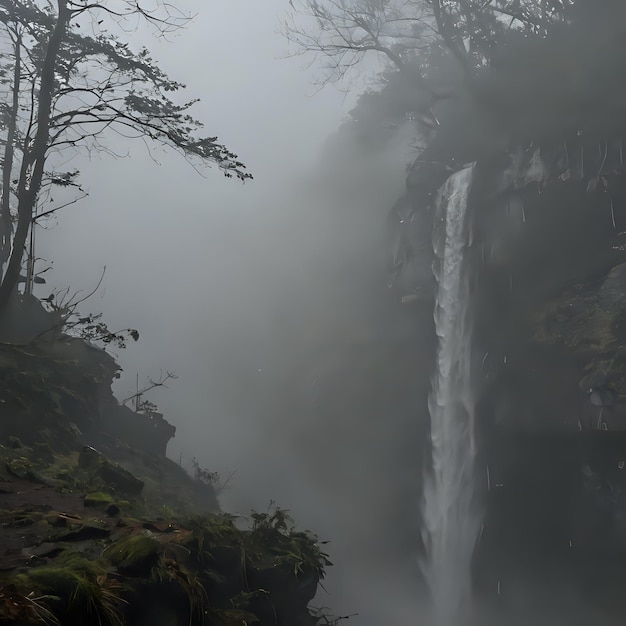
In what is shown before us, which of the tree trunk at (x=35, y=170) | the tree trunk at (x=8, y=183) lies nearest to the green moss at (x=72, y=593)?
the tree trunk at (x=35, y=170)

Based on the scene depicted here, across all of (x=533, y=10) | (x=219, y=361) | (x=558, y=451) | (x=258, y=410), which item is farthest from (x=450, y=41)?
(x=219, y=361)

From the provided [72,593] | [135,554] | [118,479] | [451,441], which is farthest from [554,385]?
[72,593]

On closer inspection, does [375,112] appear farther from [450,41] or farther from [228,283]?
[228,283]

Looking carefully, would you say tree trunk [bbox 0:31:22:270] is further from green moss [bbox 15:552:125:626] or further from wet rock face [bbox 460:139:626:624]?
wet rock face [bbox 460:139:626:624]

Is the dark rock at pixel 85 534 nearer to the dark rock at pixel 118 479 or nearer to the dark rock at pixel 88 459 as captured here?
the dark rock at pixel 118 479

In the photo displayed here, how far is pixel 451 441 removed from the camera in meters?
17.8

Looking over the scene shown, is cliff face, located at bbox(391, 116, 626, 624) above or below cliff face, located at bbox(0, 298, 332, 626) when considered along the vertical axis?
above

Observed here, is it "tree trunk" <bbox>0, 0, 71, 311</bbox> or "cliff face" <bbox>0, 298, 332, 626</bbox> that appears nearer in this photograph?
"cliff face" <bbox>0, 298, 332, 626</bbox>

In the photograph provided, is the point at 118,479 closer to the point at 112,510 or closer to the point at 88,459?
the point at 88,459

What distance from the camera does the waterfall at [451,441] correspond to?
16250 millimetres

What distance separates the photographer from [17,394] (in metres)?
10.3

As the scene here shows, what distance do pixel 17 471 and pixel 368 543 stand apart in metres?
16.4

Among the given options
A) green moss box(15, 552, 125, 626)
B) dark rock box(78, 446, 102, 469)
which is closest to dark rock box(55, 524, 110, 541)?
green moss box(15, 552, 125, 626)

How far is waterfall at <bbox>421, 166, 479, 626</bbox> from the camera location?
1625cm
